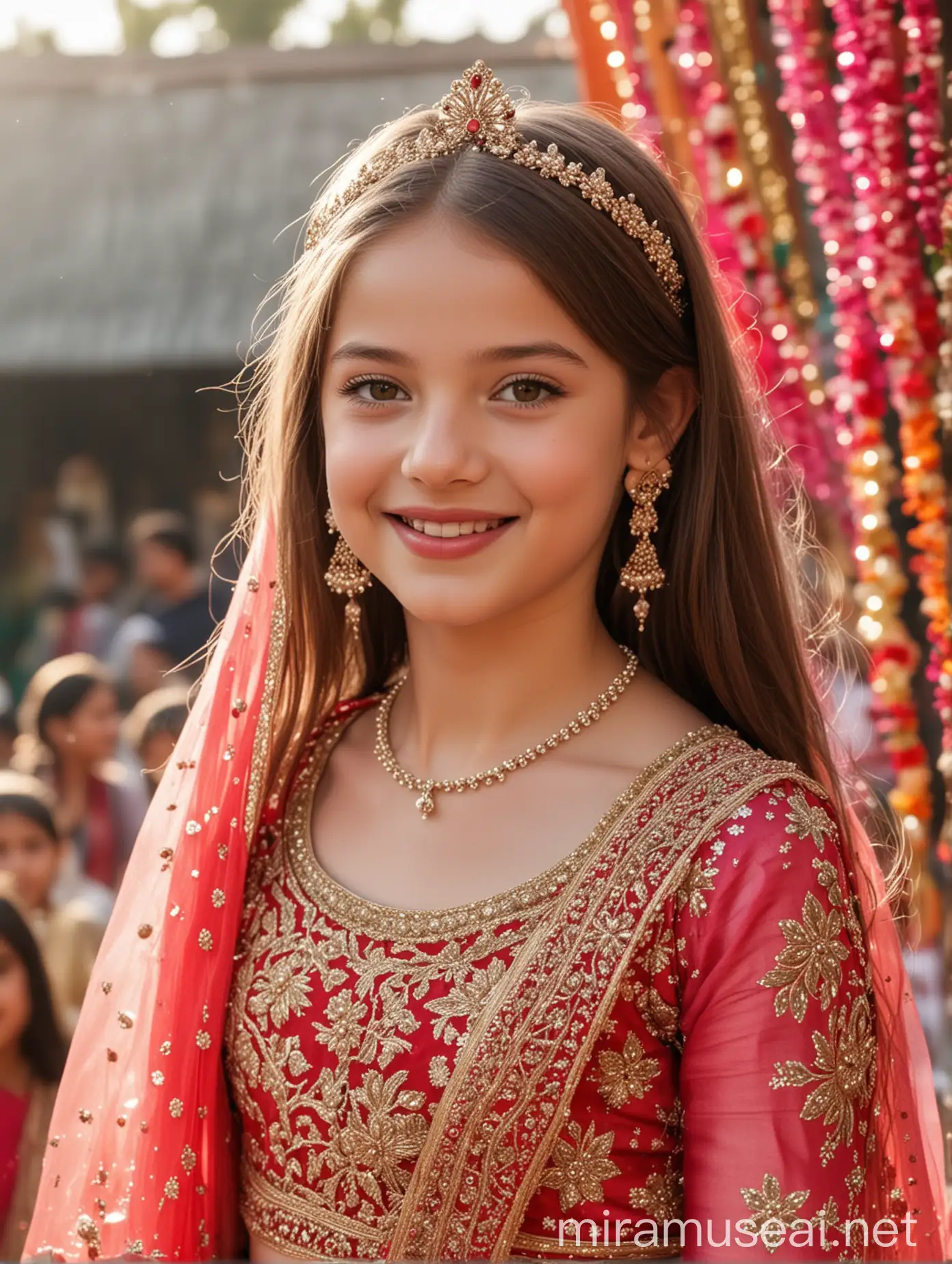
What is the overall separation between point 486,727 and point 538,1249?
1.72 feet

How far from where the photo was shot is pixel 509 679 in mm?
1621

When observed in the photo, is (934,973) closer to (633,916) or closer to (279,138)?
(633,916)

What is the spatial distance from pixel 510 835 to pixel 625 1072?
0.86ft

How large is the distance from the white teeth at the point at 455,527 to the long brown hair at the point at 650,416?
0.68 feet

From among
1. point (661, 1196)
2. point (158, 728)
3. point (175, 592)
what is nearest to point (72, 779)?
point (158, 728)

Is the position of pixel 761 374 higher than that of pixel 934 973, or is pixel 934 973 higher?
pixel 761 374

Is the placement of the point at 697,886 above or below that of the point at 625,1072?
above

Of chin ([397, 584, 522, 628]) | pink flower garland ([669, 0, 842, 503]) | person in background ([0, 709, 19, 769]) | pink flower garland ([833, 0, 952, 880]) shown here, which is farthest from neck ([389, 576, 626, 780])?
person in background ([0, 709, 19, 769])

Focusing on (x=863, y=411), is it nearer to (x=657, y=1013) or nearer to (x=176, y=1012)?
(x=657, y=1013)

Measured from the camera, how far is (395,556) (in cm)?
150

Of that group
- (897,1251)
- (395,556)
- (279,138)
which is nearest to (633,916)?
(395,556)

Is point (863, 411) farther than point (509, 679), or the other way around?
point (863, 411)

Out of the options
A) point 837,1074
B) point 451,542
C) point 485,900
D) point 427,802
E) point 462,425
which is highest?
point 462,425

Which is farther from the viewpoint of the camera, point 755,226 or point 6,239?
point 6,239
